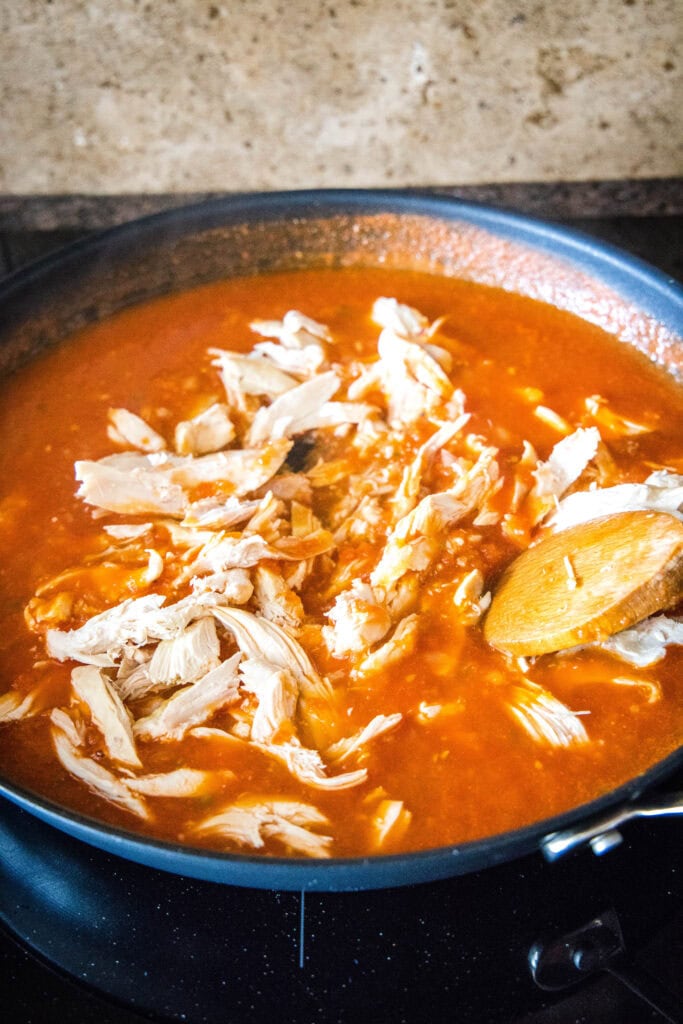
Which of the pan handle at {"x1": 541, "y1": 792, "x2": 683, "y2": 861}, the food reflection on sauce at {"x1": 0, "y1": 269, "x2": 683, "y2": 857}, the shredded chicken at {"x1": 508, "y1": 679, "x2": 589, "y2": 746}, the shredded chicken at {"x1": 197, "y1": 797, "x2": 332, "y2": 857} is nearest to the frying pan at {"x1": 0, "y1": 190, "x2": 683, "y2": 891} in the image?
the food reflection on sauce at {"x1": 0, "y1": 269, "x2": 683, "y2": 857}

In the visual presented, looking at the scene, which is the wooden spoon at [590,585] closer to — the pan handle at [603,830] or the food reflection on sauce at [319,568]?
the food reflection on sauce at [319,568]

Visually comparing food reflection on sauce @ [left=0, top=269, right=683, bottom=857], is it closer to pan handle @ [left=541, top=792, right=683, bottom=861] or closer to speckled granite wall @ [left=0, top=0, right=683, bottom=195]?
pan handle @ [left=541, top=792, right=683, bottom=861]

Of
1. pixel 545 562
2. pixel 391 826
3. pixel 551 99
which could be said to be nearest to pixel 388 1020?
pixel 391 826

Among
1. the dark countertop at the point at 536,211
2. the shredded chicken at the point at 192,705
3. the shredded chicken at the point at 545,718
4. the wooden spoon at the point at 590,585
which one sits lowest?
the shredded chicken at the point at 545,718

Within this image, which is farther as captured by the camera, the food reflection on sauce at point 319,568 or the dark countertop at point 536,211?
the dark countertop at point 536,211

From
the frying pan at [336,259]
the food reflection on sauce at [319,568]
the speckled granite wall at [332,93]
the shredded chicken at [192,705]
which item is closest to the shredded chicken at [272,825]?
the food reflection on sauce at [319,568]

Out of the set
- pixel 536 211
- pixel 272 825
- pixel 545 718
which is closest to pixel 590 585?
pixel 545 718

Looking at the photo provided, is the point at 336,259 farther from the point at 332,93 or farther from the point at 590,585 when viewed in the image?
the point at 590,585
